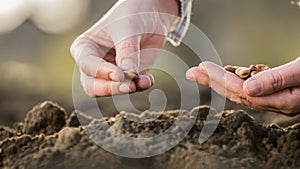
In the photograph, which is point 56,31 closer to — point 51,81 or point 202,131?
point 51,81

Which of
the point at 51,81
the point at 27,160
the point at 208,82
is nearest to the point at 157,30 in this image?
the point at 208,82

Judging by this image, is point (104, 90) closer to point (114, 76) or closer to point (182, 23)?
point (114, 76)

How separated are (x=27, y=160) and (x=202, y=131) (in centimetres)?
43

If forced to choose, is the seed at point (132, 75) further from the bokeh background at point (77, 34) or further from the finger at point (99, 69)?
the bokeh background at point (77, 34)

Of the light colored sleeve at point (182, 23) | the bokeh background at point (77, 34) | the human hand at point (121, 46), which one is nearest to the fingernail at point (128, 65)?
the human hand at point (121, 46)

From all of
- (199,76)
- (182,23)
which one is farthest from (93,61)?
(182,23)

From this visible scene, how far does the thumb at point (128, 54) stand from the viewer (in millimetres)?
1690

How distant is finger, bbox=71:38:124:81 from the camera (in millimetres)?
1659

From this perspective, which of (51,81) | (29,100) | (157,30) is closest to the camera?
(157,30)

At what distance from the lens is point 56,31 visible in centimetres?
657

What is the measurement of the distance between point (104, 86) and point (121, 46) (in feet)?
0.37

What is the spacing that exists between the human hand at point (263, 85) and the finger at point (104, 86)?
0.82ft

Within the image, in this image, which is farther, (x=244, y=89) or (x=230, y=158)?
(x=244, y=89)

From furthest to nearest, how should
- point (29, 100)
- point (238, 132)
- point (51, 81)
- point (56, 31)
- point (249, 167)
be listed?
point (56, 31) < point (51, 81) < point (29, 100) < point (238, 132) < point (249, 167)
